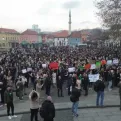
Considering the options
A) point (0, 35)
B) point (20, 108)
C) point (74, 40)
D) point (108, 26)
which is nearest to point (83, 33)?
point (74, 40)

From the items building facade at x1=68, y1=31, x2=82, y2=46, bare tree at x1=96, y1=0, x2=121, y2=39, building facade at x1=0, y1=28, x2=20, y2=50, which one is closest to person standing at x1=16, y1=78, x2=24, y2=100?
bare tree at x1=96, y1=0, x2=121, y2=39

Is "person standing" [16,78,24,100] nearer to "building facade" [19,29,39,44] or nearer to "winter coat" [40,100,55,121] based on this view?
"winter coat" [40,100,55,121]

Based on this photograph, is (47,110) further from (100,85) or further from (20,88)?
(20,88)

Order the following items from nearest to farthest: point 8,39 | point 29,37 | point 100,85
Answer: point 100,85 → point 8,39 → point 29,37

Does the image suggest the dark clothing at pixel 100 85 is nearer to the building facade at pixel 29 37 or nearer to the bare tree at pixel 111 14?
the bare tree at pixel 111 14

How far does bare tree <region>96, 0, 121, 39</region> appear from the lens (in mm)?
33250

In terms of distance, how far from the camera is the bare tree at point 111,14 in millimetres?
33250

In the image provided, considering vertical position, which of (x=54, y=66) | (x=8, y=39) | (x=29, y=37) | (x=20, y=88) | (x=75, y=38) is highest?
(x=29, y=37)

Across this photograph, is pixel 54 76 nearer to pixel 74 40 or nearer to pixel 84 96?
pixel 84 96

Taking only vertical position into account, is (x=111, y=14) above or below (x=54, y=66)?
Answer: above

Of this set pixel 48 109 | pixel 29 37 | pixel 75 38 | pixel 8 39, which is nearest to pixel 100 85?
pixel 48 109

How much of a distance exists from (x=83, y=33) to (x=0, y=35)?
48.2 meters

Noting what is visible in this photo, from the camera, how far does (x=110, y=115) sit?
13656mm

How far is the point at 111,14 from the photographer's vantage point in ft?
110
